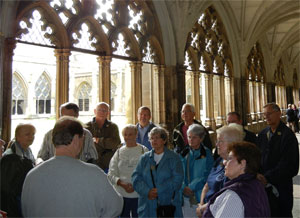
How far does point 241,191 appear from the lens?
1.29m

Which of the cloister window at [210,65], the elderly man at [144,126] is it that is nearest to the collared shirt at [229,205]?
the elderly man at [144,126]

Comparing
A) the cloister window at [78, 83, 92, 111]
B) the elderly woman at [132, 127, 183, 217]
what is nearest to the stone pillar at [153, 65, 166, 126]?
the cloister window at [78, 83, 92, 111]

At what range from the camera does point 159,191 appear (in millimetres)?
2252

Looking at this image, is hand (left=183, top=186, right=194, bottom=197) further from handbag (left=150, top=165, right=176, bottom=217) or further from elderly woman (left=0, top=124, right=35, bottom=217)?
elderly woman (left=0, top=124, right=35, bottom=217)

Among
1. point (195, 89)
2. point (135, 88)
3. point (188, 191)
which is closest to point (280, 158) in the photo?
point (188, 191)

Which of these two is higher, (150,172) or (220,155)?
(220,155)

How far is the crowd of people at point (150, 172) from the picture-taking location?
1.17 metres

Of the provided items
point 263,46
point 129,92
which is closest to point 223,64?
point 129,92

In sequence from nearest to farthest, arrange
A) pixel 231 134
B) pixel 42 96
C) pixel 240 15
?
pixel 231 134, pixel 42 96, pixel 240 15

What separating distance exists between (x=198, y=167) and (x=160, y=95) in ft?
14.3

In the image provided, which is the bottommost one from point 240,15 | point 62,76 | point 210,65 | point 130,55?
point 62,76

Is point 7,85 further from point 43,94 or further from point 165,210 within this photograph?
point 165,210

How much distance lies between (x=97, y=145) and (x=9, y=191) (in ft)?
4.67

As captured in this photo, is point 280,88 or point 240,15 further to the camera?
point 280,88
